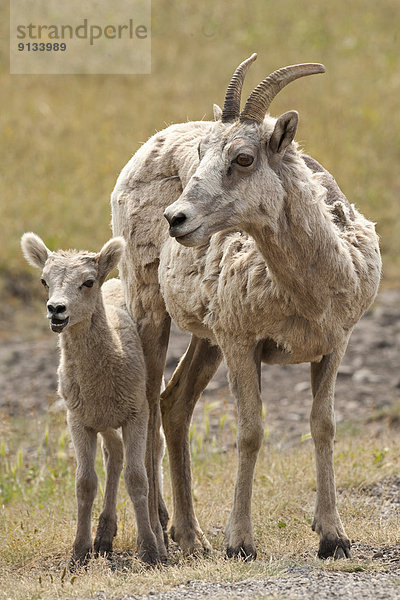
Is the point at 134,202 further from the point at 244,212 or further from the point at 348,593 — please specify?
the point at 348,593

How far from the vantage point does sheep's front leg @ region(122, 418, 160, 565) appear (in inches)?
262

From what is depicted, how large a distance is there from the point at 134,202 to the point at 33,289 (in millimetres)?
7386

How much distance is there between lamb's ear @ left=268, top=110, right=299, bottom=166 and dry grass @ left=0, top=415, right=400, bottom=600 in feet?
8.23

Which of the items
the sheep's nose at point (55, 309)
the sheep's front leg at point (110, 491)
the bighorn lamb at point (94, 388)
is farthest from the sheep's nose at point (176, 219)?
the sheep's front leg at point (110, 491)

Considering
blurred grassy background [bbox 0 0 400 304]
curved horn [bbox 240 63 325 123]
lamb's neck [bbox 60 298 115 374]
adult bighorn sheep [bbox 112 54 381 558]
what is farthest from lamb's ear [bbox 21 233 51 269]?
blurred grassy background [bbox 0 0 400 304]

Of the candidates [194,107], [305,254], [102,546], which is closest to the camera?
[305,254]

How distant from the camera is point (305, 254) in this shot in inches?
242

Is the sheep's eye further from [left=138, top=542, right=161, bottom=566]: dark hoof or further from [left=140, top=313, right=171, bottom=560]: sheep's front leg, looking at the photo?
[left=138, top=542, right=161, bottom=566]: dark hoof

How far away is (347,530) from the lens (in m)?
7.06

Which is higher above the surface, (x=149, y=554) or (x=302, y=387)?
(x=302, y=387)

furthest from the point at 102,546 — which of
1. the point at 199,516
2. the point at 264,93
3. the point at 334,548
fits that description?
the point at 264,93

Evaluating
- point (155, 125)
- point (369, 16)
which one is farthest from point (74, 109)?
point (369, 16)

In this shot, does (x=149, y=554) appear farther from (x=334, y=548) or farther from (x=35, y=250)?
(x=35, y=250)

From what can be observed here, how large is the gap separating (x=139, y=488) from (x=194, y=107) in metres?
14.9
